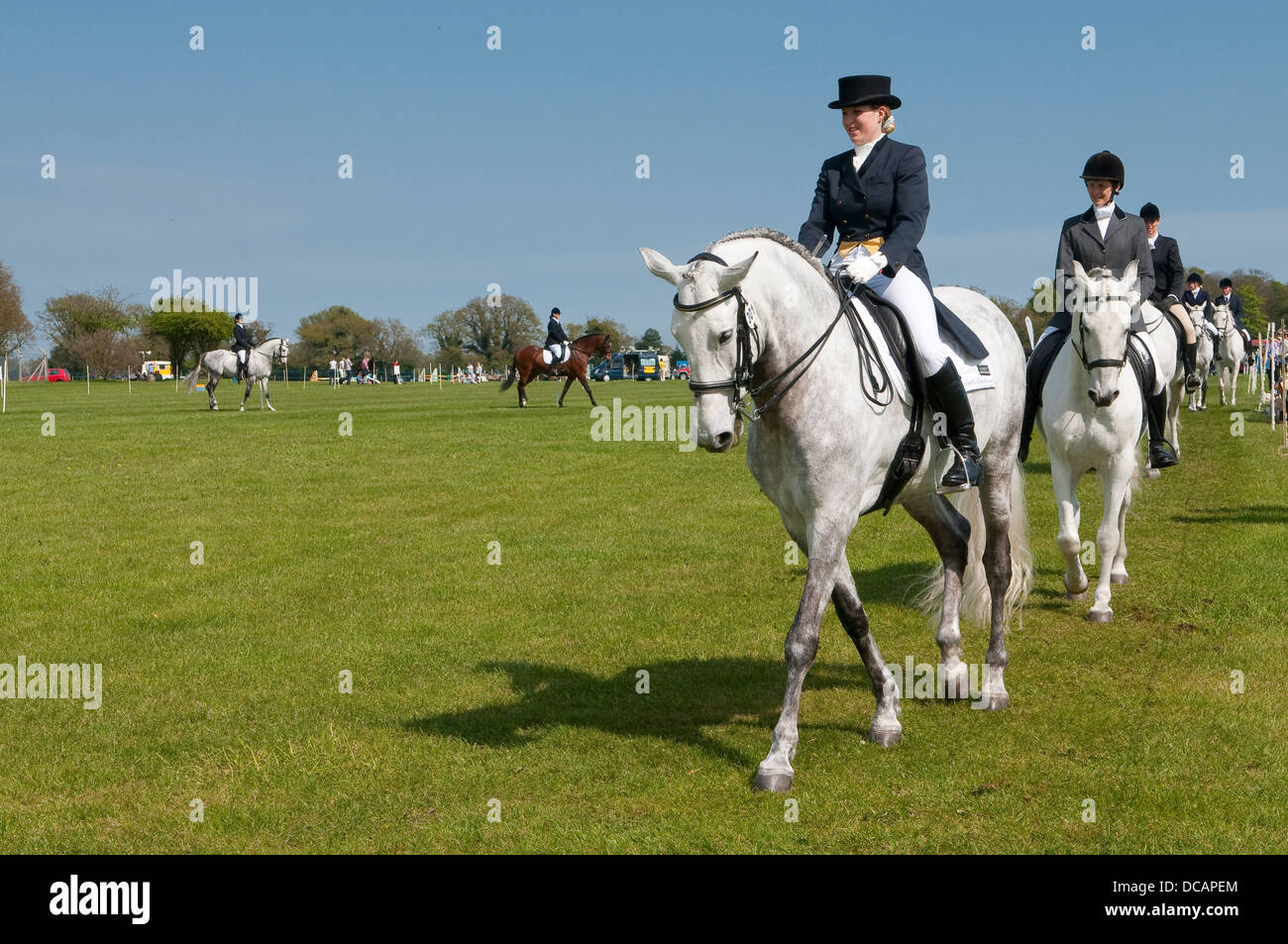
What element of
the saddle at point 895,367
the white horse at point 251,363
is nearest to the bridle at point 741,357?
the saddle at point 895,367

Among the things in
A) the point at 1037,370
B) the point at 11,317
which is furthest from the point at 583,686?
the point at 11,317

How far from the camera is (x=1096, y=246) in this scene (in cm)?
1124

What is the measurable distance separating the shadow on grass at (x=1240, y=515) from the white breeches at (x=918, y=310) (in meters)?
9.30

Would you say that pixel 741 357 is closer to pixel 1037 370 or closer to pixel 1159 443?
pixel 1037 370

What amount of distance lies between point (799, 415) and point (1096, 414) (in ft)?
17.0

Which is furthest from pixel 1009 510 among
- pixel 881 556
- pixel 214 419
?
pixel 214 419

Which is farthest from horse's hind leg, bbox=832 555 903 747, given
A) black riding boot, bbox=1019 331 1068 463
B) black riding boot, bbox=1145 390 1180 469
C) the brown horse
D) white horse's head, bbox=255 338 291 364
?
white horse's head, bbox=255 338 291 364

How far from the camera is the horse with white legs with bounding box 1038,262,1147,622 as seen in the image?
982cm

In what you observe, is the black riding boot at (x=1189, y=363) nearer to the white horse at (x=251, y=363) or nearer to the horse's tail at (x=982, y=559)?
the horse's tail at (x=982, y=559)

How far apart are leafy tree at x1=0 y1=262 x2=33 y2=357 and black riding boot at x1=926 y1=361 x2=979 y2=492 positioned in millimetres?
104095

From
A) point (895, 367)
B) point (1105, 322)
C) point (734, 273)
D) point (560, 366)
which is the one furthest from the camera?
point (560, 366)

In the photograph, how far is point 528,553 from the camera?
13.8m

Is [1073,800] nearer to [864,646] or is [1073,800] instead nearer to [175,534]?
[864,646]

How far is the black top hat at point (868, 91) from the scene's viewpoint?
7.54 metres
